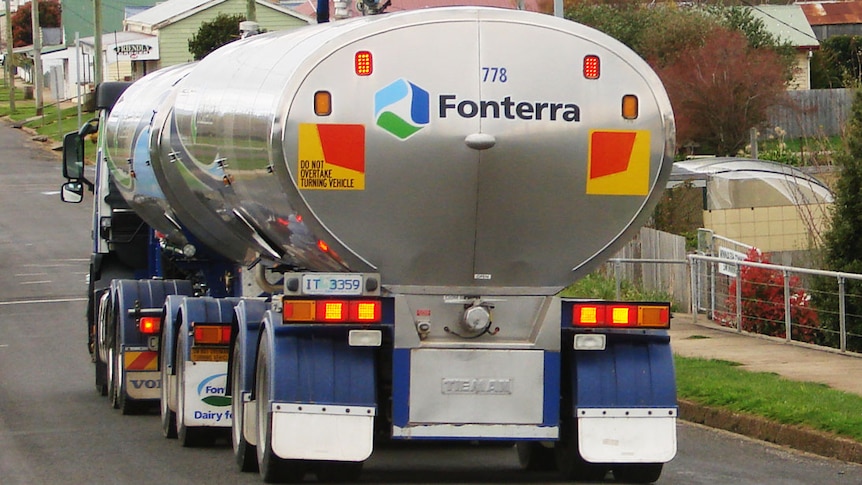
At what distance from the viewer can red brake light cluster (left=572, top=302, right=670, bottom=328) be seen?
32.1 feet

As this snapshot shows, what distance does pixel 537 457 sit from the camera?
36.5ft

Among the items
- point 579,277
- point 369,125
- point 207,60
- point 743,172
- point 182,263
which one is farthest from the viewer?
point 743,172

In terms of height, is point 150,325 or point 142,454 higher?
point 150,325

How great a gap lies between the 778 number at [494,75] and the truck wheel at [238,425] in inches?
109

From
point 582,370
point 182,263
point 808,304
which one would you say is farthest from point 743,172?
point 582,370

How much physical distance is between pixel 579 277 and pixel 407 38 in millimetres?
1828

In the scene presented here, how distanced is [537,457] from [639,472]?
1.03 m

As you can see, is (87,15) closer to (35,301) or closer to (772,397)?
(35,301)

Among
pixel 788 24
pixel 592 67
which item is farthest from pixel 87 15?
pixel 592 67

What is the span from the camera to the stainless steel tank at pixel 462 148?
29.9 feet

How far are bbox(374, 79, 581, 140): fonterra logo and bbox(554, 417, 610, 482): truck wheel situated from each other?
7.12 ft

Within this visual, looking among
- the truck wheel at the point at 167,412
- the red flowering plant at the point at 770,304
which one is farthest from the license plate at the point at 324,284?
the red flowering plant at the point at 770,304

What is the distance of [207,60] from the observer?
12.8 m

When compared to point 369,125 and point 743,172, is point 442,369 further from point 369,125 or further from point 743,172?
point 743,172
